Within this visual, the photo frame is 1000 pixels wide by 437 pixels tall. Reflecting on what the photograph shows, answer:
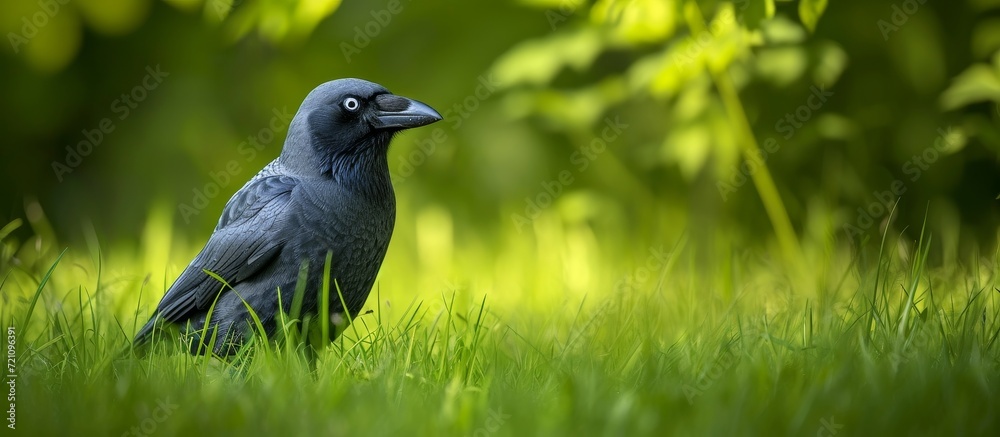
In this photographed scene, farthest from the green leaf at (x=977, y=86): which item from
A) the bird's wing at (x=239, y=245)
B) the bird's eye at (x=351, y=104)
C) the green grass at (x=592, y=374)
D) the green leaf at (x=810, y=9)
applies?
the bird's wing at (x=239, y=245)

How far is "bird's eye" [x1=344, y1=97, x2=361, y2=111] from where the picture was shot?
3.25 metres

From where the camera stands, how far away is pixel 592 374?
2385mm

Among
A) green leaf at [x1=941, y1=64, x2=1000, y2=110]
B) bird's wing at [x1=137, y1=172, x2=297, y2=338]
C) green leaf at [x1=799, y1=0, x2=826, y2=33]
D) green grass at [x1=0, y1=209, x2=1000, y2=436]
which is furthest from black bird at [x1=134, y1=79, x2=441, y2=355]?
green leaf at [x1=941, y1=64, x2=1000, y2=110]

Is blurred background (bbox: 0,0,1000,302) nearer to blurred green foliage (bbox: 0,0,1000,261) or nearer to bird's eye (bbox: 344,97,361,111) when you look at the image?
blurred green foliage (bbox: 0,0,1000,261)

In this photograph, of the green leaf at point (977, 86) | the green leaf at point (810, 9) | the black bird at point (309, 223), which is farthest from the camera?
the green leaf at point (977, 86)

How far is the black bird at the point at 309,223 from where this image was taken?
3.06 m

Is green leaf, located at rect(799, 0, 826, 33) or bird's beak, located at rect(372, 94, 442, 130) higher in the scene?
green leaf, located at rect(799, 0, 826, 33)

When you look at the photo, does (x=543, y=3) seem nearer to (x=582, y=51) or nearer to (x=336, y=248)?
(x=582, y=51)

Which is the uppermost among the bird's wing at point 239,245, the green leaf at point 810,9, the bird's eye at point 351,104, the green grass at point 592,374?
the green leaf at point 810,9

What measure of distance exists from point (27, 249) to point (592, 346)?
3420 mm

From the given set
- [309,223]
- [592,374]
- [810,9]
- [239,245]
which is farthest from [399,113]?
[810,9]

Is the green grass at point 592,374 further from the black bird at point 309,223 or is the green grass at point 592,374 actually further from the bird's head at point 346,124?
the bird's head at point 346,124

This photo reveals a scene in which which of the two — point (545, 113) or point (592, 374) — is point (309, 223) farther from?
point (545, 113)

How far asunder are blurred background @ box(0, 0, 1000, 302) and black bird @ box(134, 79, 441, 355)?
2.33ft
